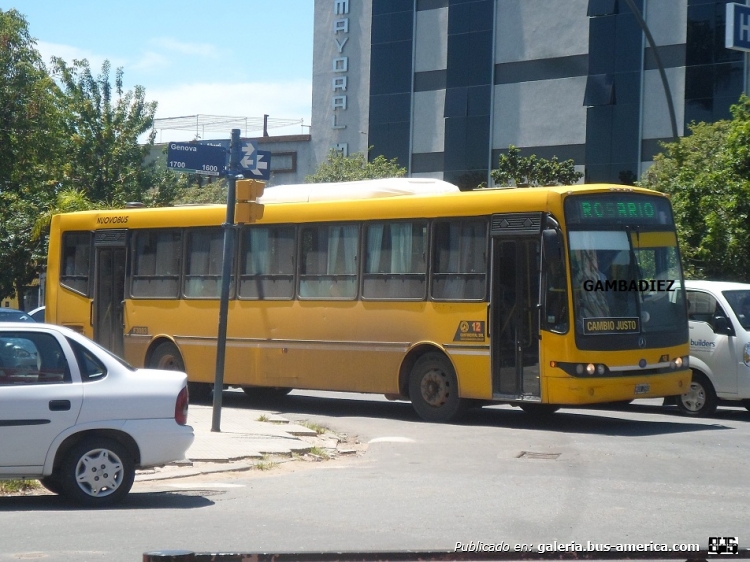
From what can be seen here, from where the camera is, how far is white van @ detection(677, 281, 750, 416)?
619 inches

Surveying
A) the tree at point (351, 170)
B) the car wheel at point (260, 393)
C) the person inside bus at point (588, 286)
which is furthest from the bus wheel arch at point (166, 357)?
the tree at point (351, 170)

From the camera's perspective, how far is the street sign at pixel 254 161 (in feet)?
47.2

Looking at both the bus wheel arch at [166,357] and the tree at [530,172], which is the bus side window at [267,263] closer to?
the bus wheel arch at [166,357]

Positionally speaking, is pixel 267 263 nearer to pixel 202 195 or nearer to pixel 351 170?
pixel 351 170

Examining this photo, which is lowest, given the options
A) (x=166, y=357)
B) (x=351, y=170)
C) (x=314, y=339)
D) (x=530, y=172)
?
(x=166, y=357)

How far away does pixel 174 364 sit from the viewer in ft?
64.4

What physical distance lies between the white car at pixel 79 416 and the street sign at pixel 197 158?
5.16m

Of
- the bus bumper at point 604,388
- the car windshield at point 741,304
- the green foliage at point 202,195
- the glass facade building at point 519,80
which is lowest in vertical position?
the bus bumper at point 604,388

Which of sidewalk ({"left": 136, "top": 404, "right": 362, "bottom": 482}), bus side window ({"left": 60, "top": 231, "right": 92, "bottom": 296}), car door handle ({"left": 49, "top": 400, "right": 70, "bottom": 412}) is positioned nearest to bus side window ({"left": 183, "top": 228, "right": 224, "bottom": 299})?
sidewalk ({"left": 136, "top": 404, "right": 362, "bottom": 482})

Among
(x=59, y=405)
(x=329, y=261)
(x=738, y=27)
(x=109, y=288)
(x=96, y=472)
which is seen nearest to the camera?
(x=59, y=405)

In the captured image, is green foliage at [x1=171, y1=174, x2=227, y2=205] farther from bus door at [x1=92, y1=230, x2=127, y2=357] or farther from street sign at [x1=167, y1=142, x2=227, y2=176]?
street sign at [x1=167, y1=142, x2=227, y2=176]

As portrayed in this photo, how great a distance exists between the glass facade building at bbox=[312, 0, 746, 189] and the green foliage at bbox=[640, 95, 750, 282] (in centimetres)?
1767

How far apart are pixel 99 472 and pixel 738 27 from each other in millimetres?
13379

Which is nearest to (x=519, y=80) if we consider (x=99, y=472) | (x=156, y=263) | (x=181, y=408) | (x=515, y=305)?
(x=156, y=263)
